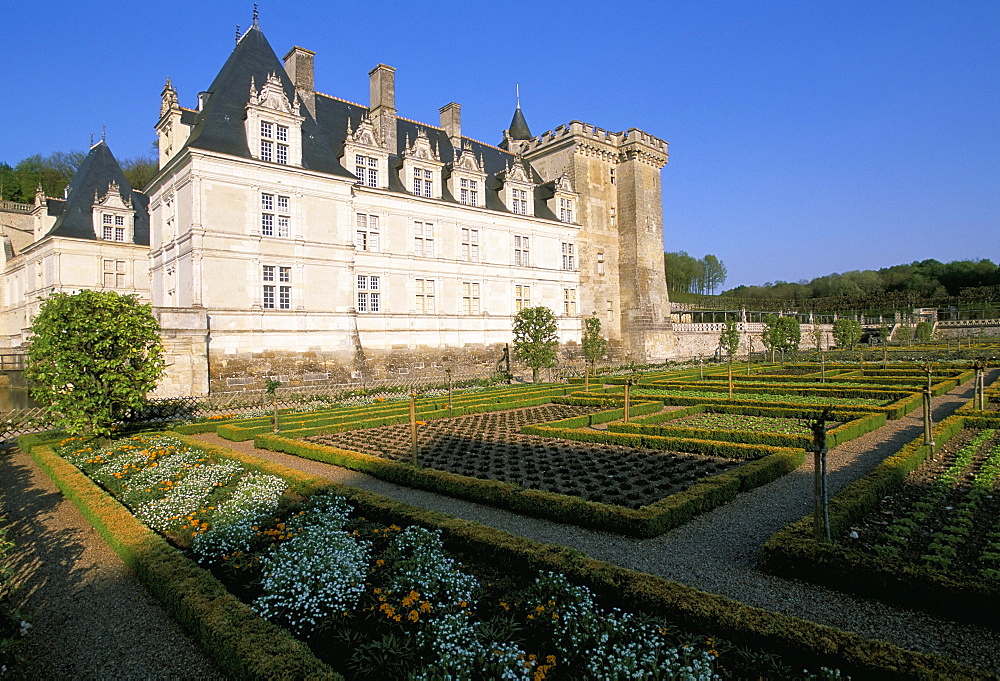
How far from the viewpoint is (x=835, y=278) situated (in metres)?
91.9

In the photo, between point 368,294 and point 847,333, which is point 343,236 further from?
point 847,333

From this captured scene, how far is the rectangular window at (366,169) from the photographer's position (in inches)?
1104

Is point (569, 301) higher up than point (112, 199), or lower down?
lower down

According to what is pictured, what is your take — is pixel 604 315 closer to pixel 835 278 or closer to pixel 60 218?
pixel 60 218

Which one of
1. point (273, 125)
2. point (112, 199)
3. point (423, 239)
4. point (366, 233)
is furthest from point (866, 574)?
point (112, 199)

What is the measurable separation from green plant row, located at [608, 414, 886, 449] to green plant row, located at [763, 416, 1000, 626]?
4258 millimetres

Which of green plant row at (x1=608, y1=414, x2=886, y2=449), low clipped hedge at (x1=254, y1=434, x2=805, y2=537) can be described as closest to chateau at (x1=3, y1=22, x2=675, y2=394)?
low clipped hedge at (x1=254, y1=434, x2=805, y2=537)

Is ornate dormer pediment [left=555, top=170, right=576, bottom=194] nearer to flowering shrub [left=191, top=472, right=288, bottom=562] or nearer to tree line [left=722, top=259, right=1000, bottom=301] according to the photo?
flowering shrub [left=191, top=472, right=288, bottom=562]

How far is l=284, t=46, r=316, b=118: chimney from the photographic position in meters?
28.5

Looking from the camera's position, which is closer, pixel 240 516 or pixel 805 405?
pixel 240 516

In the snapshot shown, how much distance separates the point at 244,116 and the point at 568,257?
2118cm

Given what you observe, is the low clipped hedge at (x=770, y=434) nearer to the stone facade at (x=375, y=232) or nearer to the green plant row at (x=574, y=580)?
the green plant row at (x=574, y=580)

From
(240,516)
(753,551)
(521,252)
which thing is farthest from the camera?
(521,252)

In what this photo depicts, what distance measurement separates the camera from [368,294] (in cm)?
2828
